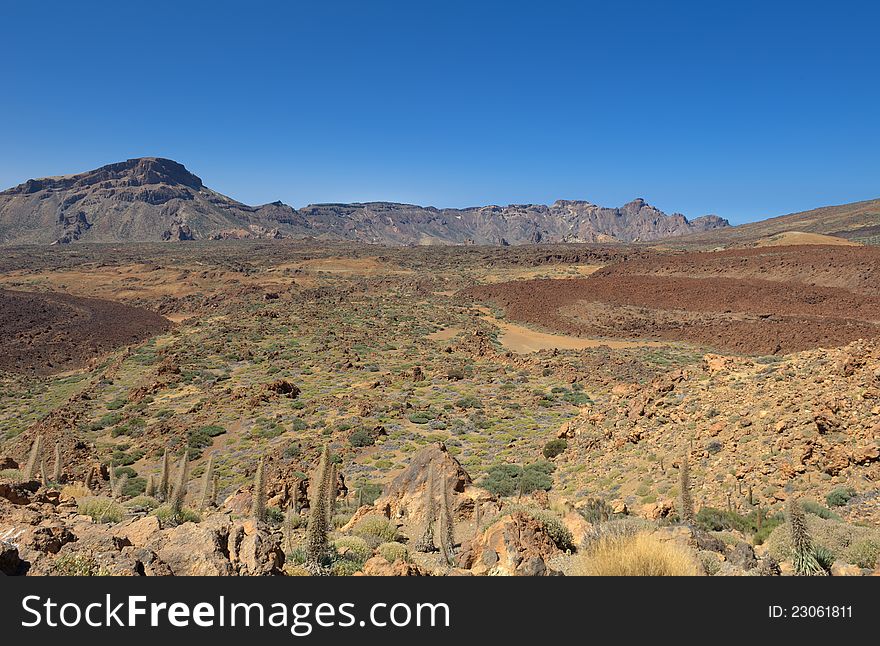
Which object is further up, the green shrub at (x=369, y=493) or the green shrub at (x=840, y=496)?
the green shrub at (x=840, y=496)

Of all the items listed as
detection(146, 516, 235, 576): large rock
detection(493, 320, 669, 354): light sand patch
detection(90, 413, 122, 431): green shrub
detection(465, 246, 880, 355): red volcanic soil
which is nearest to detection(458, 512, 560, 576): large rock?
detection(146, 516, 235, 576): large rock

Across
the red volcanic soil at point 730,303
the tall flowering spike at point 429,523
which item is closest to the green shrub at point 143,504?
the tall flowering spike at point 429,523

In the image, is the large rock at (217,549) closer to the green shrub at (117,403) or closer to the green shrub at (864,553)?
the green shrub at (864,553)

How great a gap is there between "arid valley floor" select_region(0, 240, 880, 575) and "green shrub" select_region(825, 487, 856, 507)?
5cm

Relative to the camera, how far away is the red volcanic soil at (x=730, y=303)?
31469 millimetres

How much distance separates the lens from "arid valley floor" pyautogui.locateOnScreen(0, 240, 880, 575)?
5.80m

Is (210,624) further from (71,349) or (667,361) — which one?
(71,349)

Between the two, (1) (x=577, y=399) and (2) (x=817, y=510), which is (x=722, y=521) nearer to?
(2) (x=817, y=510)

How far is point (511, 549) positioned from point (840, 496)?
6.19 meters

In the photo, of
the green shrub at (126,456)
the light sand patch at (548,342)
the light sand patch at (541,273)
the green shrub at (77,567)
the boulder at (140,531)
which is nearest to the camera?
the green shrub at (77,567)

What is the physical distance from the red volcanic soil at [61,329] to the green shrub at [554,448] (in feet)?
109

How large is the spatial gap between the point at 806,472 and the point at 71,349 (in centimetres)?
4465

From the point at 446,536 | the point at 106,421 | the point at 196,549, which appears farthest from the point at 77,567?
the point at 106,421

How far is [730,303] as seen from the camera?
137 ft
